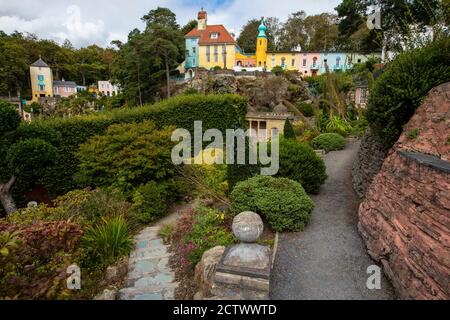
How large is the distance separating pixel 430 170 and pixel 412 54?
366cm

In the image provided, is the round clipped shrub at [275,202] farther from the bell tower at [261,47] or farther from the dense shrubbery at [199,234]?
the bell tower at [261,47]

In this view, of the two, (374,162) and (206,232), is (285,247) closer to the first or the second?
(206,232)

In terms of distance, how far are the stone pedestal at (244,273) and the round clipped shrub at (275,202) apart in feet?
5.66

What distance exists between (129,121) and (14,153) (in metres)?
4.43

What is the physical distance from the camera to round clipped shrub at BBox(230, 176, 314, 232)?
6.10 m

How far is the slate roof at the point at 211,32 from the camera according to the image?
129 ft

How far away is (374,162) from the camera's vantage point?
23.7ft

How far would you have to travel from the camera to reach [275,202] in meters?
6.24

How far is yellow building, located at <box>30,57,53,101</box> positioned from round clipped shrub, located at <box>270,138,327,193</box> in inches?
2060

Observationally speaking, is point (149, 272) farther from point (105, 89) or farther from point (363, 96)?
point (105, 89)

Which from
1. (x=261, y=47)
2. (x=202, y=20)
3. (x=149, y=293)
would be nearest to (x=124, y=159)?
(x=149, y=293)

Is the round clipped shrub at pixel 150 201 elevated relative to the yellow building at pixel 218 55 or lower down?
lower down

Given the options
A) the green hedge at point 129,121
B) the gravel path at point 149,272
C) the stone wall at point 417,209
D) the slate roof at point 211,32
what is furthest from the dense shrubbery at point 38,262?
the slate roof at point 211,32

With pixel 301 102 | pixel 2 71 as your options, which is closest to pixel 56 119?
pixel 301 102
